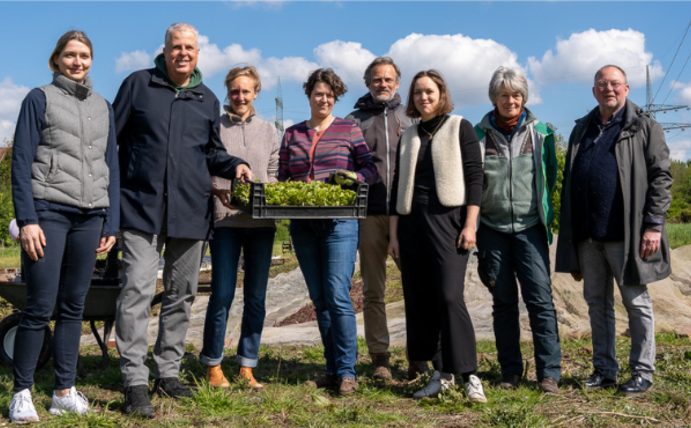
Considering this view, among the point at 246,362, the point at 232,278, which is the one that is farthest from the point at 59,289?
Answer: the point at 246,362

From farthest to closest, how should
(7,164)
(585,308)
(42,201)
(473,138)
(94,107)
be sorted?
(7,164) → (585,308) → (473,138) → (94,107) → (42,201)

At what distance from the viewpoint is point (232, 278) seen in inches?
153

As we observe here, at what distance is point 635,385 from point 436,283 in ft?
4.62

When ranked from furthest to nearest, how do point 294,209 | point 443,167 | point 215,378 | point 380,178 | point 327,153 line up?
point 380,178 → point 215,378 → point 327,153 → point 443,167 → point 294,209

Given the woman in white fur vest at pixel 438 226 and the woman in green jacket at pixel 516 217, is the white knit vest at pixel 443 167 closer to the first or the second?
the woman in white fur vest at pixel 438 226

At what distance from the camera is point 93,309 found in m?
4.38

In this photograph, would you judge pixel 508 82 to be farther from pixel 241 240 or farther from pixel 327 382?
pixel 327 382

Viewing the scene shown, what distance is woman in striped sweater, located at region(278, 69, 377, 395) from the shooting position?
3.77 metres

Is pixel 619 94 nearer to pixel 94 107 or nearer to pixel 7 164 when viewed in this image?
pixel 94 107

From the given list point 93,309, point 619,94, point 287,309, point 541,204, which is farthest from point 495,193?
point 287,309

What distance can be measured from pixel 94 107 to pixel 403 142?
6.18 ft

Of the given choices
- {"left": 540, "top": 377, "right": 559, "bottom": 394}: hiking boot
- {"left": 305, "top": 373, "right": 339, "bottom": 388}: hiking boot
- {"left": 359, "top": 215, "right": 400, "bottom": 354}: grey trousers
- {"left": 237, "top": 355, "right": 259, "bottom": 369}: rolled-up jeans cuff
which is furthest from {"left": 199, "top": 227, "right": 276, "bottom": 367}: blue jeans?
{"left": 540, "top": 377, "right": 559, "bottom": 394}: hiking boot

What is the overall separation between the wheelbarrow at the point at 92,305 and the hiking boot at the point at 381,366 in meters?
1.60

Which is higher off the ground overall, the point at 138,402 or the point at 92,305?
the point at 92,305
